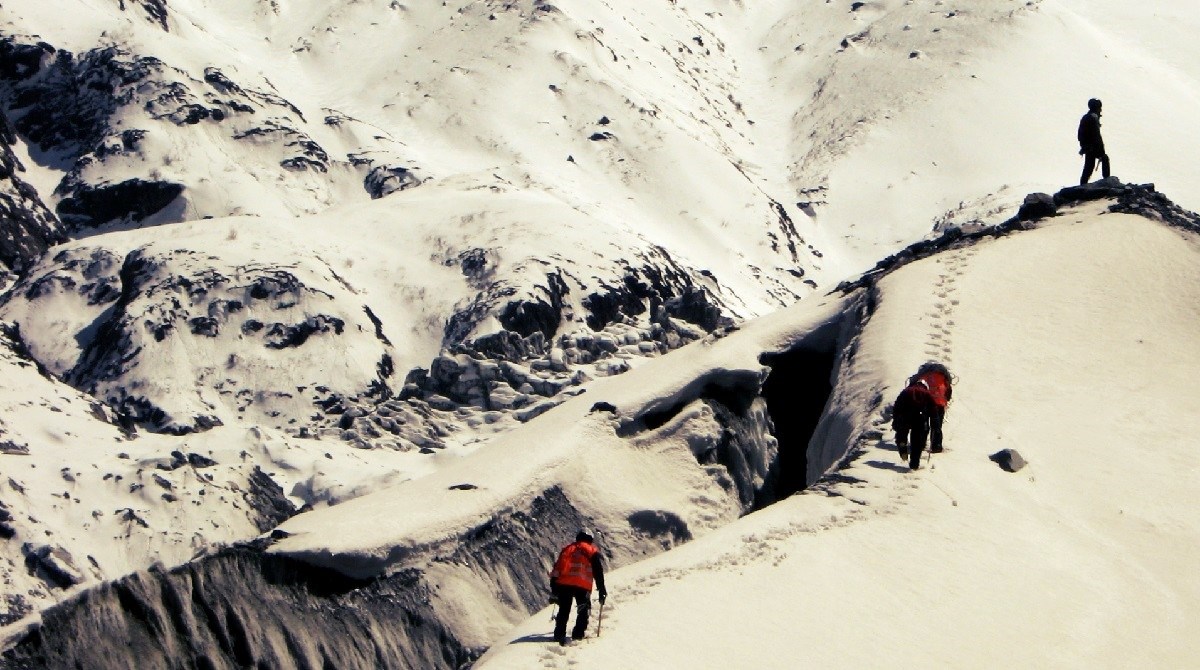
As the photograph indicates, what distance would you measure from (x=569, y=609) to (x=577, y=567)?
1.31 ft

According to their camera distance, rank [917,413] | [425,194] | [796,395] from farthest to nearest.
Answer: [425,194]
[796,395]
[917,413]

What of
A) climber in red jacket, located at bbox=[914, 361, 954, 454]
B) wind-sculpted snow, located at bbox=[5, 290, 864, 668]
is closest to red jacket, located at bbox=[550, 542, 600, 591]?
wind-sculpted snow, located at bbox=[5, 290, 864, 668]

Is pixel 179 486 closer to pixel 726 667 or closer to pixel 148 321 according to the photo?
pixel 148 321

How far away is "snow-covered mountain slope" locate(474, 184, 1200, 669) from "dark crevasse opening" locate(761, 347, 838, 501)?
1.54 meters

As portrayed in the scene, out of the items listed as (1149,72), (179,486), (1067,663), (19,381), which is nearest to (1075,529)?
(1067,663)

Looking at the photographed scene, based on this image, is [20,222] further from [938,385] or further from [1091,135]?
[938,385]

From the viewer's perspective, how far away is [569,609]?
1852 cm

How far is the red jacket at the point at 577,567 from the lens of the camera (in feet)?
60.5

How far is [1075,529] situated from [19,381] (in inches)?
1841

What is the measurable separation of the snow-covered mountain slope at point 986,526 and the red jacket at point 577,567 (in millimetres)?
599

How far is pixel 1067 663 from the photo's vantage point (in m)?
18.3

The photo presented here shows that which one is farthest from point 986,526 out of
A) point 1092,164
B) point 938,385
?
point 1092,164

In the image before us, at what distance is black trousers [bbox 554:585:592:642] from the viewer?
60.4 feet

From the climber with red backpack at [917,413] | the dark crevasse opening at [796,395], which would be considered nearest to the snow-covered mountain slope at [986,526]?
the climber with red backpack at [917,413]
